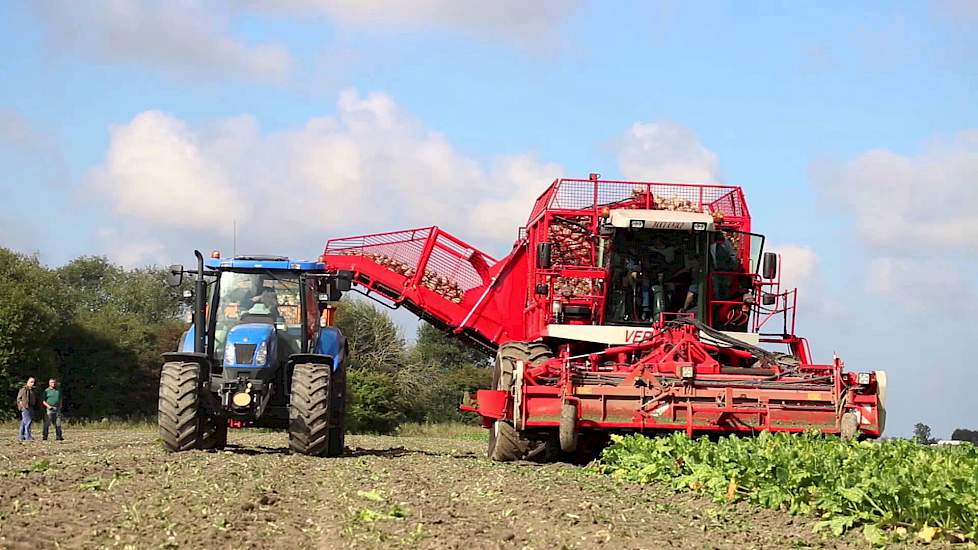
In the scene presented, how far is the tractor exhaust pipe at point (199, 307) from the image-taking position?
1522cm

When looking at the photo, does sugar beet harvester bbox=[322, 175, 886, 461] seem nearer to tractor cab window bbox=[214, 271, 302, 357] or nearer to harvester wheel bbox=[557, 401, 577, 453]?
harvester wheel bbox=[557, 401, 577, 453]

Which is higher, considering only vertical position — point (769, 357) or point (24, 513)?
point (769, 357)

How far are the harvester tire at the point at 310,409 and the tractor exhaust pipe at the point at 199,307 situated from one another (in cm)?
136

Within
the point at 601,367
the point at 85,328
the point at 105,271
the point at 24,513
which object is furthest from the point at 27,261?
the point at 24,513

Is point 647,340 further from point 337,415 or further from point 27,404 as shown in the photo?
point 27,404

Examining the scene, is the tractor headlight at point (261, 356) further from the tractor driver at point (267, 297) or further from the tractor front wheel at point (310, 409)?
the tractor driver at point (267, 297)

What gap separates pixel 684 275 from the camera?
16.2m

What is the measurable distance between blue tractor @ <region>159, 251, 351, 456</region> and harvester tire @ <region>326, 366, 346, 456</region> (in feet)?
0.04

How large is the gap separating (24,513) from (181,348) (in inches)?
302

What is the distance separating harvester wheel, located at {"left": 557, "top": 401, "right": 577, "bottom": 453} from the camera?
13.5 m

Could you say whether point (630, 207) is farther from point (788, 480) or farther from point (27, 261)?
point (27, 261)

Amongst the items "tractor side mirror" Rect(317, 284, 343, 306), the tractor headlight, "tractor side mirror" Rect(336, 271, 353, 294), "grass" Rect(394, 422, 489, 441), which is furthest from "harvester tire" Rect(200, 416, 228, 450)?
"grass" Rect(394, 422, 489, 441)

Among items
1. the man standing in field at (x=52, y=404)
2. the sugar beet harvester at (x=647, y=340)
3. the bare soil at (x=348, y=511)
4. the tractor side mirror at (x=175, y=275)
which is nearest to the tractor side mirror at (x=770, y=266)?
the sugar beet harvester at (x=647, y=340)

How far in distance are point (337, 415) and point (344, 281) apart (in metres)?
1.71
